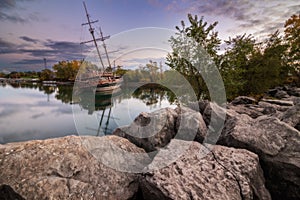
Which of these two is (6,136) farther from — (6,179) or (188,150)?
(188,150)

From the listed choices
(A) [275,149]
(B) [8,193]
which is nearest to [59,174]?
(B) [8,193]

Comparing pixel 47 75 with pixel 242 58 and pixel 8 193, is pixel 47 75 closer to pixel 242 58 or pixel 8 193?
pixel 242 58

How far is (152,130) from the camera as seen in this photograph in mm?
4242

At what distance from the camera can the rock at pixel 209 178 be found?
2.26 metres

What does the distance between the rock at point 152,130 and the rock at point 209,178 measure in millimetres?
1205

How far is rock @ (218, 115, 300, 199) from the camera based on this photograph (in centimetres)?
275

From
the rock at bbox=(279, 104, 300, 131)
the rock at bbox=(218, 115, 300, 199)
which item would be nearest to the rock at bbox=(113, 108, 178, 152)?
the rock at bbox=(218, 115, 300, 199)

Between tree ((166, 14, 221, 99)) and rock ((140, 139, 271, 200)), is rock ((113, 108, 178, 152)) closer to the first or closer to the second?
rock ((140, 139, 271, 200))

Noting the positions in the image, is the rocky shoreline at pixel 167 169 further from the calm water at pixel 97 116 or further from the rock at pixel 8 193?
the calm water at pixel 97 116

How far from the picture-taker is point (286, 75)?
66.0 feet

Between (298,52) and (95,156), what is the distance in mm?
27423

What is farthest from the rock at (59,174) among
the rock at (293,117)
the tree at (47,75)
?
the tree at (47,75)

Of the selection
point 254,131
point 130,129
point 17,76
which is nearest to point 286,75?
point 254,131

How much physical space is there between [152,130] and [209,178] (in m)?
2.06
